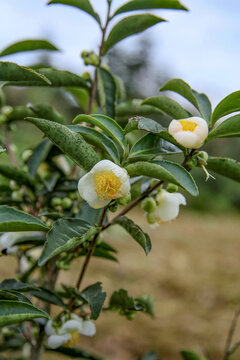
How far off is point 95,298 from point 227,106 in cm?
39

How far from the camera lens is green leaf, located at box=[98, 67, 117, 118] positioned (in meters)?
0.92

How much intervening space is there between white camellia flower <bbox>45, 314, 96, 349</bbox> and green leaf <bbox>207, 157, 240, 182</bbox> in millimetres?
395

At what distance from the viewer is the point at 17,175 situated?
95cm

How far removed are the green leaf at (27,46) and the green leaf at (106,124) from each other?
0.33 meters

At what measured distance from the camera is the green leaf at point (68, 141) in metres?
0.60

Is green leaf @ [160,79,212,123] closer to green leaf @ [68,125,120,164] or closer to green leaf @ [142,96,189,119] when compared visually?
green leaf @ [142,96,189,119]

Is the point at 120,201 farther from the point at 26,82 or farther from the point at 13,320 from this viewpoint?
the point at 26,82

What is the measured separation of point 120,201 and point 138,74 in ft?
45.1

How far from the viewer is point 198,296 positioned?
11.1 ft

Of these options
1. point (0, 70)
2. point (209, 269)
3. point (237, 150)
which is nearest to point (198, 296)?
point (209, 269)

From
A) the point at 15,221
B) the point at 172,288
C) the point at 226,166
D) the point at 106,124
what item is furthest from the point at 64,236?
the point at 172,288

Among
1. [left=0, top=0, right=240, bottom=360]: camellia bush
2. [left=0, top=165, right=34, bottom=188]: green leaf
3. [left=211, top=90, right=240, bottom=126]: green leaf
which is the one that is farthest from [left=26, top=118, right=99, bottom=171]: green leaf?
[left=0, top=165, right=34, bottom=188]: green leaf

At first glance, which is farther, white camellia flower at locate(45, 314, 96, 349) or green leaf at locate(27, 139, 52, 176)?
green leaf at locate(27, 139, 52, 176)

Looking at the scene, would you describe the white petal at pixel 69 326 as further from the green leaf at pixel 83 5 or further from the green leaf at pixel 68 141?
the green leaf at pixel 83 5
